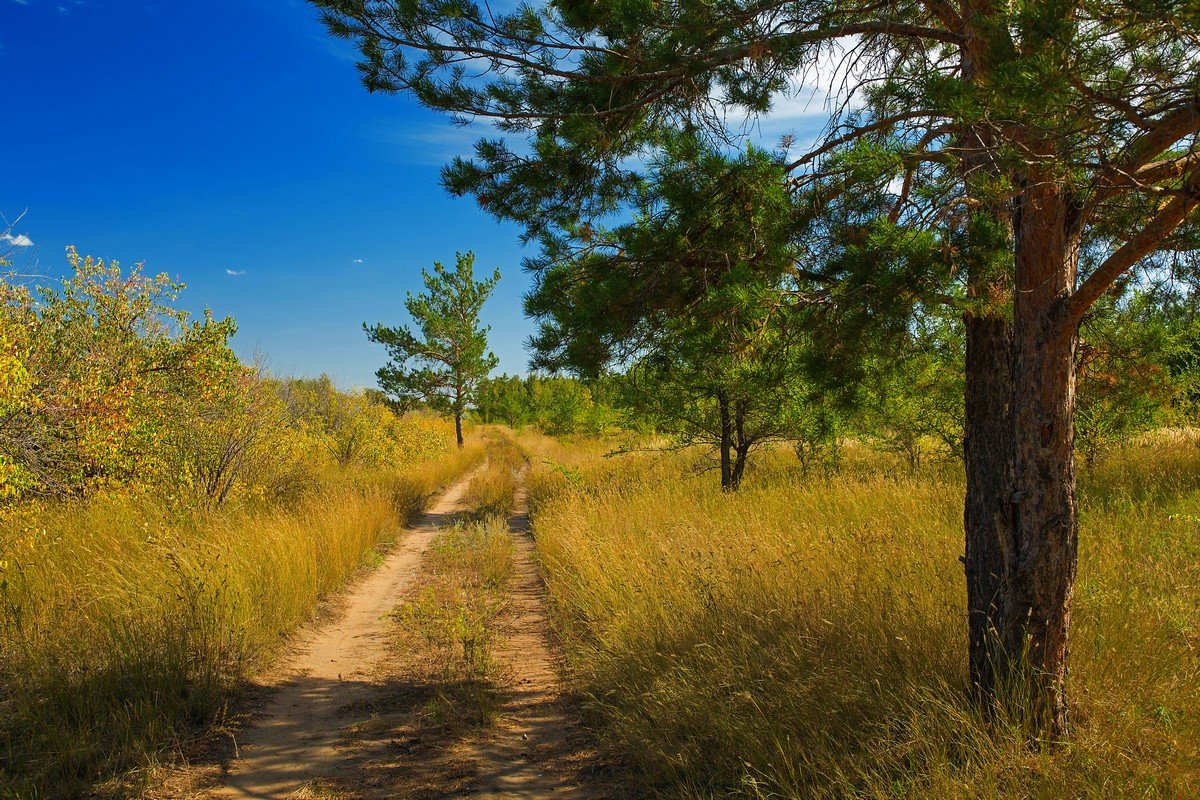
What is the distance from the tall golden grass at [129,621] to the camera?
3.87 metres

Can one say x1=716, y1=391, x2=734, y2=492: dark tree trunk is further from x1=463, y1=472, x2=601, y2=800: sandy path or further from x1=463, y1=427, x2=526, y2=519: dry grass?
x1=463, y1=427, x2=526, y2=519: dry grass

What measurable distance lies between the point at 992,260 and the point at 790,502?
19.7 ft

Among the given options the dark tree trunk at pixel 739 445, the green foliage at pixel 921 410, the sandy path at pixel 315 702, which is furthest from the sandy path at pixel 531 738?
the dark tree trunk at pixel 739 445

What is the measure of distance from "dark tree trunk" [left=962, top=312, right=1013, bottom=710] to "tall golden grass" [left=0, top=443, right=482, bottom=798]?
193 inches

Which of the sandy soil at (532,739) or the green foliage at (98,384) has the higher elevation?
the green foliage at (98,384)

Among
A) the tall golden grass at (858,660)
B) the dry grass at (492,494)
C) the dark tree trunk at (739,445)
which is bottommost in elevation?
the dry grass at (492,494)

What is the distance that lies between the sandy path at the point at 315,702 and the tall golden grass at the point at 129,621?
334 mm

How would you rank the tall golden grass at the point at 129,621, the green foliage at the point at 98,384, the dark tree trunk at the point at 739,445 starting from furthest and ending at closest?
the dark tree trunk at the point at 739,445
the green foliage at the point at 98,384
the tall golden grass at the point at 129,621

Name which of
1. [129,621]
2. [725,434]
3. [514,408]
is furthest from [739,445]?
[514,408]

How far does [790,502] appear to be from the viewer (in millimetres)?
8336

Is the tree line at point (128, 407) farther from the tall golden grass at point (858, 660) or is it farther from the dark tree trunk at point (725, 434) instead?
the dark tree trunk at point (725, 434)

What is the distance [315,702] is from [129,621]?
1.68 metres

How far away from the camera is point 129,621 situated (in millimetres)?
5035

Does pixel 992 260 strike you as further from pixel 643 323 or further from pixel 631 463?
pixel 631 463
